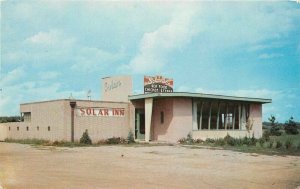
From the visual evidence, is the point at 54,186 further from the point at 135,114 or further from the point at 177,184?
the point at 135,114

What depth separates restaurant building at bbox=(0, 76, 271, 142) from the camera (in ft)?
86.3

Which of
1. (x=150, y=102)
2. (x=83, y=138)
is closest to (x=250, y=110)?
(x=150, y=102)

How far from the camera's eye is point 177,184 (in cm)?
977

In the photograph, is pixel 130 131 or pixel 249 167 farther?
pixel 130 131

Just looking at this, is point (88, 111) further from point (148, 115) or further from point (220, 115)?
point (220, 115)

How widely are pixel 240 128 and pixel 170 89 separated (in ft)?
23.3

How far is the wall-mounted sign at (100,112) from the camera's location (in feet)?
86.2

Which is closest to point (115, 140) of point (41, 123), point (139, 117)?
point (139, 117)

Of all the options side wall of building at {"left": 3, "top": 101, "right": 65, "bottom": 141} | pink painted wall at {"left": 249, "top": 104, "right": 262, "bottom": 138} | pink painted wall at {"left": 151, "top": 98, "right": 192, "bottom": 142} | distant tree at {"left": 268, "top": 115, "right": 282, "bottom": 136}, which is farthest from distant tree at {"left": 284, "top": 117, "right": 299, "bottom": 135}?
side wall of building at {"left": 3, "top": 101, "right": 65, "bottom": 141}

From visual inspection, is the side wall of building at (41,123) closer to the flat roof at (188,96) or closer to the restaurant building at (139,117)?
the restaurant building at (139,117)

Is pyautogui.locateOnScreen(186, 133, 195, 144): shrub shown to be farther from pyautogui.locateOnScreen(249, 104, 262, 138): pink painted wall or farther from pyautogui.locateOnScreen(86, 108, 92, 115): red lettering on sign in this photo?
pyautogui.locateOnScreen(249, 104, 262, 138): pink painted wall

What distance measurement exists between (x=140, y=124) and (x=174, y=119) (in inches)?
122

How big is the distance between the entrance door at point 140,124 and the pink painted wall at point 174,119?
1.25 m

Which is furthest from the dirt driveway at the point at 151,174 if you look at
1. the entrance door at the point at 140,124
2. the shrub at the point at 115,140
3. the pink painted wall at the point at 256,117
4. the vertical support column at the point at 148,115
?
the pink painted wall at the point at 256,117
